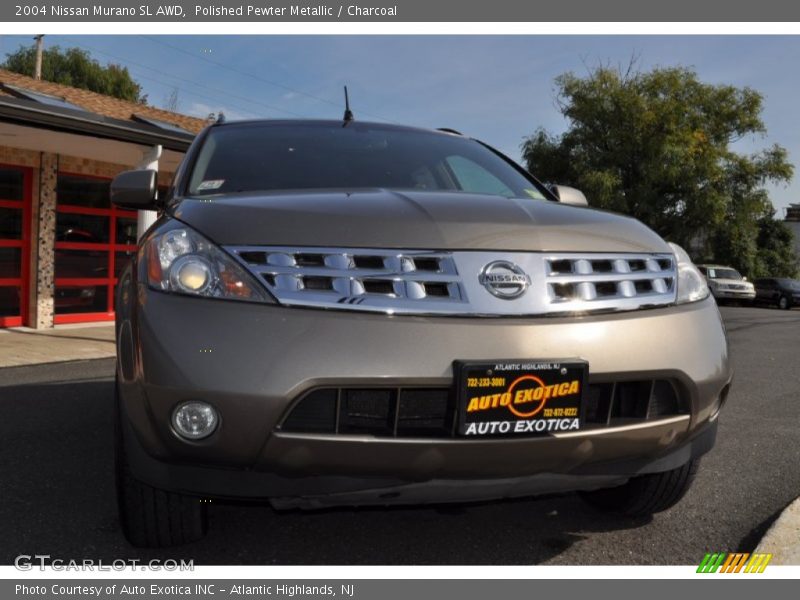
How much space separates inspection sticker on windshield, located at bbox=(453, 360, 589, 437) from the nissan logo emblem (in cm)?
20

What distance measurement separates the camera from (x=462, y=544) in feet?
8.17

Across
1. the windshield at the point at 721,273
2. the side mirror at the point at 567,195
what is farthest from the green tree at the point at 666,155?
the side mirror at the point at 567,195

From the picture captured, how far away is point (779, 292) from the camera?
26.2 meters

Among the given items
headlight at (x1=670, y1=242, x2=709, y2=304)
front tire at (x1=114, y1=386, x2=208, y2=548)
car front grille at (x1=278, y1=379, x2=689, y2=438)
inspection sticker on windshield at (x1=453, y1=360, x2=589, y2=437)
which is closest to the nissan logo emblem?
inspection sticker on windshield at (x1=453, y1=360, x2=589, y2=437)

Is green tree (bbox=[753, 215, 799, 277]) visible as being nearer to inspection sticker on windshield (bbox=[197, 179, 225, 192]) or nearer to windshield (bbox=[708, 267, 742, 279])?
windshield (bbox=[708, 267, 742, 279])

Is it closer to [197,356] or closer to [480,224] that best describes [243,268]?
[197,356]

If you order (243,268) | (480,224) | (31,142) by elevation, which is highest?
(31,142)

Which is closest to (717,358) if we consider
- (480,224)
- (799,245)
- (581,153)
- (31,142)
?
(480,224)

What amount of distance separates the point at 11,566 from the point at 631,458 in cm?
194

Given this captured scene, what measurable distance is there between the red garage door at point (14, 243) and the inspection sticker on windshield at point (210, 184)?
9564 mm

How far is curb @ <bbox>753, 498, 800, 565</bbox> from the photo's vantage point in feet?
7.73

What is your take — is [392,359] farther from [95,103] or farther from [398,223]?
[95,103]

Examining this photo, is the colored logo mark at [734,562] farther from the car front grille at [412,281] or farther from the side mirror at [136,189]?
the side mirror at [136,189]

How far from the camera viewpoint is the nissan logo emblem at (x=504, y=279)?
1.89 m
